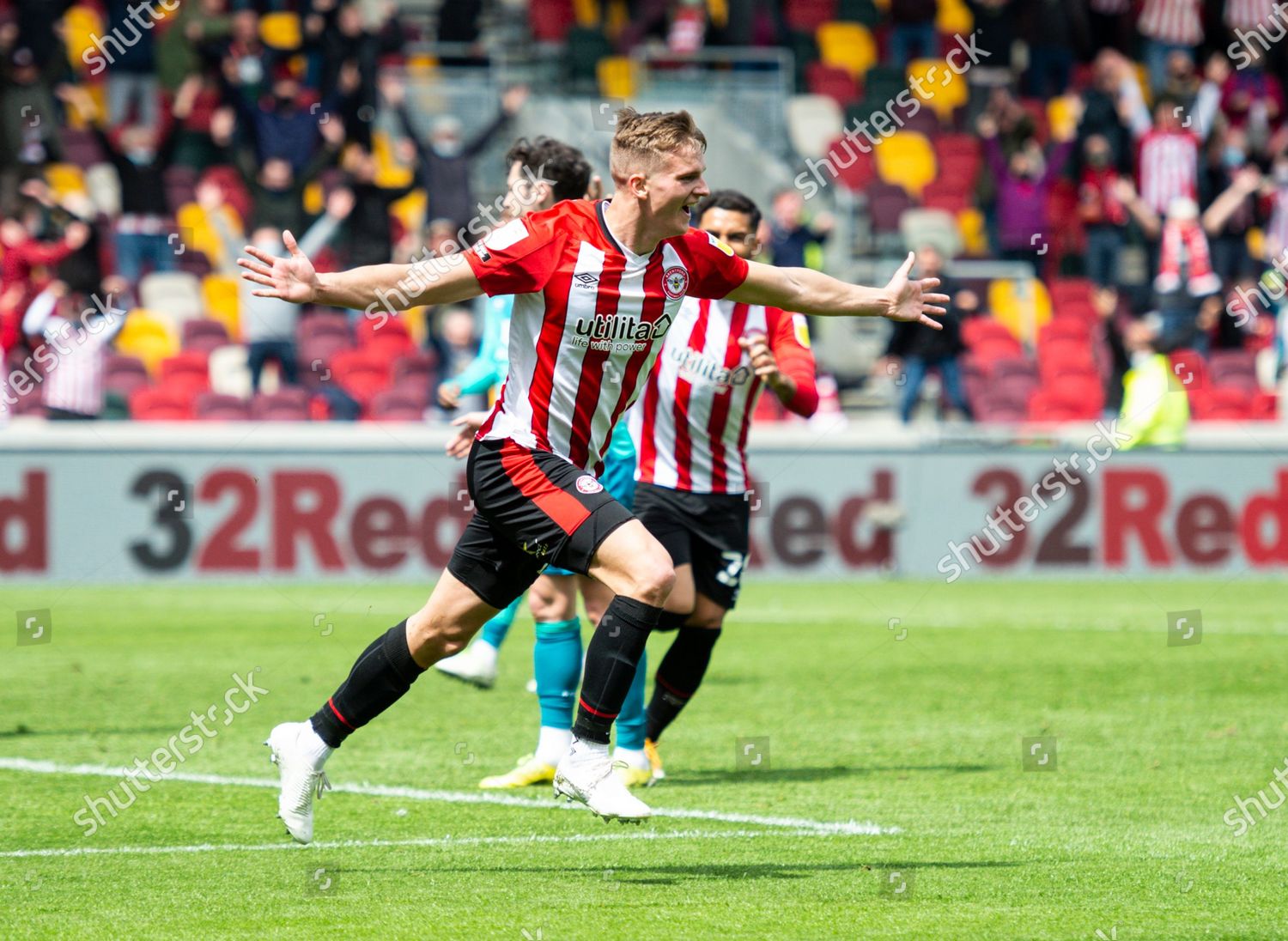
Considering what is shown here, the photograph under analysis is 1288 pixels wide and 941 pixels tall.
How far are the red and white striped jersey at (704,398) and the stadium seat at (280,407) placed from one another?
10.1 m

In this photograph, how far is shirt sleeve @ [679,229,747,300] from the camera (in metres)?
6.06

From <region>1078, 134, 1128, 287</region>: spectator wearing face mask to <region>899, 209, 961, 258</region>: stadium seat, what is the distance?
5.08 feet

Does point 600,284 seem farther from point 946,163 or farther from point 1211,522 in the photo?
point 946,163

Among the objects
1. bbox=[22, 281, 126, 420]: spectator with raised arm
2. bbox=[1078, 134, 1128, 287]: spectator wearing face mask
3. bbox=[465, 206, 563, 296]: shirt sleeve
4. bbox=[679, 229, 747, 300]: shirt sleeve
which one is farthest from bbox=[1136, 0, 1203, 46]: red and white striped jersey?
bbox=[465, 206, 563, 296]: shirt sleeve

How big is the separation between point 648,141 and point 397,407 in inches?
505

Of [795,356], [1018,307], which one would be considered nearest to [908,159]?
[1018,307]

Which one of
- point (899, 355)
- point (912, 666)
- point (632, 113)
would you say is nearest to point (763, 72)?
point (899, 355)

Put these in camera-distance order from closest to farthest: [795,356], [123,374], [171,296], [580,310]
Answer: [580,310] < [795,356] < [123,374] < [171,296]

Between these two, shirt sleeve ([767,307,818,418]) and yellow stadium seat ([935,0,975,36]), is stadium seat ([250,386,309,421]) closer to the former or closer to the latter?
shirt sleeve ([767,307,818,418])

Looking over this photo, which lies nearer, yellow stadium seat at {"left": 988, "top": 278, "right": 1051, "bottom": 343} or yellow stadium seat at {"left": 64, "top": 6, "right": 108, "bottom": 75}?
yellow stadium seat at {"left": 988, "top": 278, "right": 1051, "bottom": 343}

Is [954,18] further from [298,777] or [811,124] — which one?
[298,777]

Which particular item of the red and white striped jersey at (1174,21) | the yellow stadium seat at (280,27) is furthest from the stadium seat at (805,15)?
the yellow stadium seat at (280,27)

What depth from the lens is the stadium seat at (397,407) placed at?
18.3 metres

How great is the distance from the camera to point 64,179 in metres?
20.9
